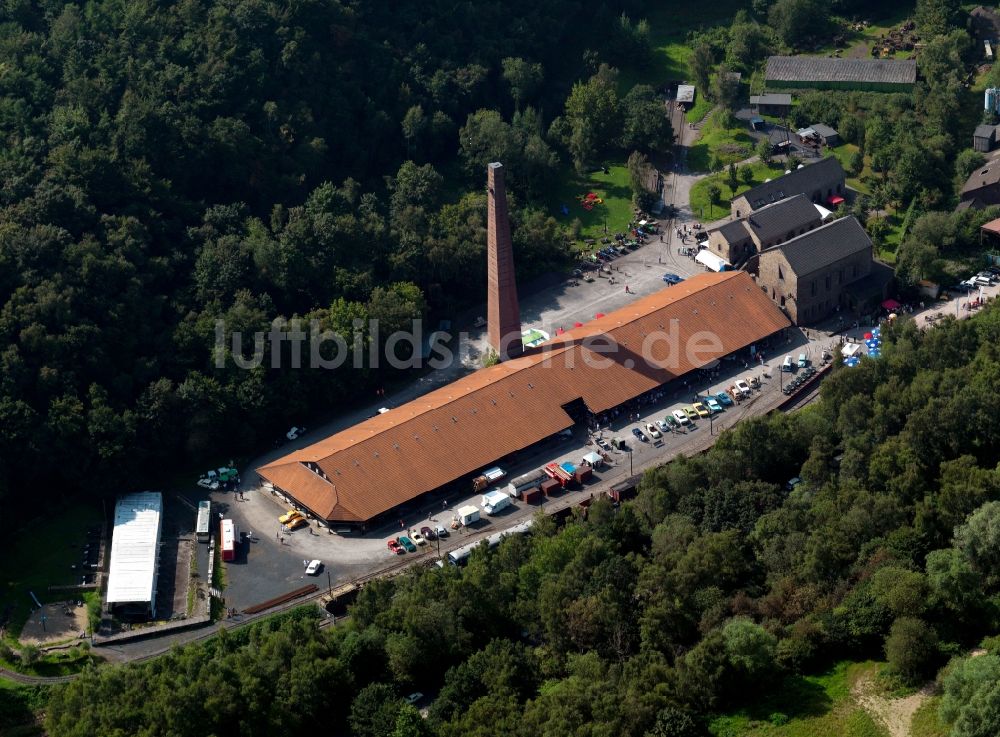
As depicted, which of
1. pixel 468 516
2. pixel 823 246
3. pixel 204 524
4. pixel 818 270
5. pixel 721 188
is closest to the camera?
pixel 468 516

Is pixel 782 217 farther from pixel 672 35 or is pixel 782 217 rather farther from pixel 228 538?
pixel 228 538

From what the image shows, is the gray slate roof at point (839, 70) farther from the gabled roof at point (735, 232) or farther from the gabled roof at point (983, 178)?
the gabled roof at point (735, 232)

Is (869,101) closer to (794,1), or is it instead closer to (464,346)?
(794,1)

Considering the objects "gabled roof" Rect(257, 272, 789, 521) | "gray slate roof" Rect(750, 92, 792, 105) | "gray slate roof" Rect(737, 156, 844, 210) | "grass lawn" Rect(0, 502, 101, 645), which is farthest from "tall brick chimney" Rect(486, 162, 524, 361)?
"gray slate roof" Rect(750, 92, 792, 105)

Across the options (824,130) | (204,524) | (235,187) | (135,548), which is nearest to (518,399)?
(204,524)

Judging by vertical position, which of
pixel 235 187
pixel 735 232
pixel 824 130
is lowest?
pixel 735 232

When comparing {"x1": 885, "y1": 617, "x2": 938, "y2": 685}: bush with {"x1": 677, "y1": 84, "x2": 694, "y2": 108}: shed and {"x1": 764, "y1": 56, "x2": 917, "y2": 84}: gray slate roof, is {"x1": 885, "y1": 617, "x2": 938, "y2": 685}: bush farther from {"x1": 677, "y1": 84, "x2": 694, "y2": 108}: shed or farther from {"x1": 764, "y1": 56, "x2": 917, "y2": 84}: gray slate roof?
{"x1": 677, "y1": 84, "x2": 694, "y2": 108}: shed

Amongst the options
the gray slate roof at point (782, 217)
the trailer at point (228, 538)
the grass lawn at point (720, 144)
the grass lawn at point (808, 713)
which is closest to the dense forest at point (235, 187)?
the grass lawn at point (720, 144)

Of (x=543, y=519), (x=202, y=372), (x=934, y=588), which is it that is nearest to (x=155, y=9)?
(x=202, y=372)
